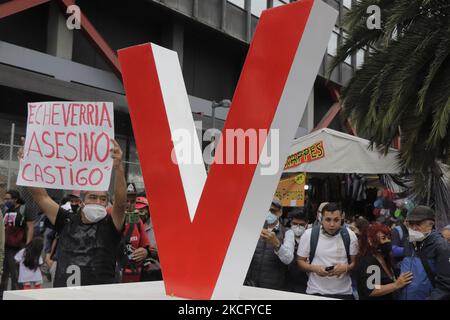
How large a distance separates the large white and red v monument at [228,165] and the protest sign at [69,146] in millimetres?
339

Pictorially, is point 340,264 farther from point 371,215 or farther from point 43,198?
point 371,215

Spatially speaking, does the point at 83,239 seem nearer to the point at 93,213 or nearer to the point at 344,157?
the point at 93,213

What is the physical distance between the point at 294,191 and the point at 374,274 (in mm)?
4519

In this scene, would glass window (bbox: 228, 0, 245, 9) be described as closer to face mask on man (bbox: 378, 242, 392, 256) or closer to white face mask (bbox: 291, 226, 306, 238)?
white face mask (bbox: 291, 226, 306, 238)

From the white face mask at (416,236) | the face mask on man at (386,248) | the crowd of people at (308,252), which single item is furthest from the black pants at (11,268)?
the white face mask at (416,236)

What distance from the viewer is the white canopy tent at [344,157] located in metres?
8.55

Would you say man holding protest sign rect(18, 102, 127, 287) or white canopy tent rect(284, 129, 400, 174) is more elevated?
white canopy tent rect(284, 129, 400, 174)

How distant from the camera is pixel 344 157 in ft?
29.0

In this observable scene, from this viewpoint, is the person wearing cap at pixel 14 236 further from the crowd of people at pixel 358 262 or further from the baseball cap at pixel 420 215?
the baseball cap at pixel 420 215

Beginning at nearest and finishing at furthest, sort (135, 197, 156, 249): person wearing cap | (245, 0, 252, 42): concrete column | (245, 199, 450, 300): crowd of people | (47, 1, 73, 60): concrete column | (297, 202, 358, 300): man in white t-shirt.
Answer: (245, 199, 450, 300): crowd of people, (297, 202, 358, 300): man in white t-shirt, (135, 197, 156, 249): person wearing cap, (47, 1, 73, 60): concrete column, (245, 0, 252, 42): concrete column

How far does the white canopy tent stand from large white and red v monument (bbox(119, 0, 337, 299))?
18.8 feet

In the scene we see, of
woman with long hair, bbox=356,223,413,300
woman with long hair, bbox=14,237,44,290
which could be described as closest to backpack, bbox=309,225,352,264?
woman with long hair, bbox=356,223,413,300

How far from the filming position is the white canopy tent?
8.55m
